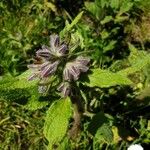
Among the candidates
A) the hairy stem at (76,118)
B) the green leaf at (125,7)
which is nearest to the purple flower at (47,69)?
the hairy stem at (76,118)

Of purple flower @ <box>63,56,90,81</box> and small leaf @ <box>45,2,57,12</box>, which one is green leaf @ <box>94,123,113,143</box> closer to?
purple flower @ <box>63,56,90,81</box>

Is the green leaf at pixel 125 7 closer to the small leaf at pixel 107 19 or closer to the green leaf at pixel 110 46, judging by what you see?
the small leaf at pixel 107 19

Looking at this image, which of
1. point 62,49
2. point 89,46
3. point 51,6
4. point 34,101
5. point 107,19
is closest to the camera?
point 62,49

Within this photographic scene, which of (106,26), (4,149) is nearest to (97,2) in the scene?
(106,26)

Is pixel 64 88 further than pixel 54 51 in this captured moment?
Yes

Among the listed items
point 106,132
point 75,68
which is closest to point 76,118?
point 106,132

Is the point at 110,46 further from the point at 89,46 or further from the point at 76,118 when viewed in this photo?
the point at 76,118
